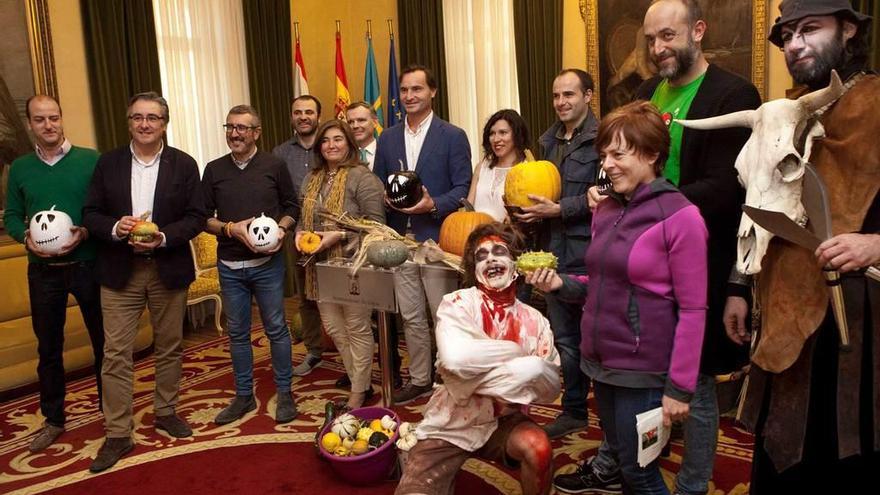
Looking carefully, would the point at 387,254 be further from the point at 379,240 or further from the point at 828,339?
the point at 828,339

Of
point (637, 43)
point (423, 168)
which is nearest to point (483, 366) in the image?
point (423, 168)

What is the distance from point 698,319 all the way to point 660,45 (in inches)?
42.5

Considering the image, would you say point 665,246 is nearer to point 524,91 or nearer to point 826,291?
point 826,291

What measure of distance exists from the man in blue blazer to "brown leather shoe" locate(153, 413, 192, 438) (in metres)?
1.22

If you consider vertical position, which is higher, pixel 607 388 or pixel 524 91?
pixel 524 91

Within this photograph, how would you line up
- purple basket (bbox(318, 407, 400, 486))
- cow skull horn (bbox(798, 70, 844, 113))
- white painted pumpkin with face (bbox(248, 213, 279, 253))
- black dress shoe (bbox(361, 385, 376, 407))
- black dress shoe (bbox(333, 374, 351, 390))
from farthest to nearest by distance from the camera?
black dress shoe (bbox(333, 374, 351, 390)) < black dress shoe (bbox(361, 385, 376, 407)) < white painted pumpkin with face (bbox(248, 213, 279, 253)) < purple basket (bbox(318, 407, 400, 486)) < cow skull horn (bbox(798, 70, 844, 113))

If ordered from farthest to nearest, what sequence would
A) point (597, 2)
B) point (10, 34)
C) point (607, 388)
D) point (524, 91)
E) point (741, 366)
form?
point (524, 91), point (597, 2), point (10, 34), point (741, 366), point (607, 388)

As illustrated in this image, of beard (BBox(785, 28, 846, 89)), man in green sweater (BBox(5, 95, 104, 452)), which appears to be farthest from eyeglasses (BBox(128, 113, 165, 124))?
beard (BBox(785, 28, 846, 89))

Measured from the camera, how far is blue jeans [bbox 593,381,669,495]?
205cm

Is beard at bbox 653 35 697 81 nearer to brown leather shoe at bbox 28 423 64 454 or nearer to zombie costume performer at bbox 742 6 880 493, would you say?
zombie costume performer at bbox 742 6 880 493

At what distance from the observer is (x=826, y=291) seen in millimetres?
1781

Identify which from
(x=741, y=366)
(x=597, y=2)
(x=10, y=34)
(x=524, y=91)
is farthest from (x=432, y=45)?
(x=741, y=366)

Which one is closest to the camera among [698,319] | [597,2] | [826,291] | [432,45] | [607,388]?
[826,291]

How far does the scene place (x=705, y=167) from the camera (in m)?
2.37
